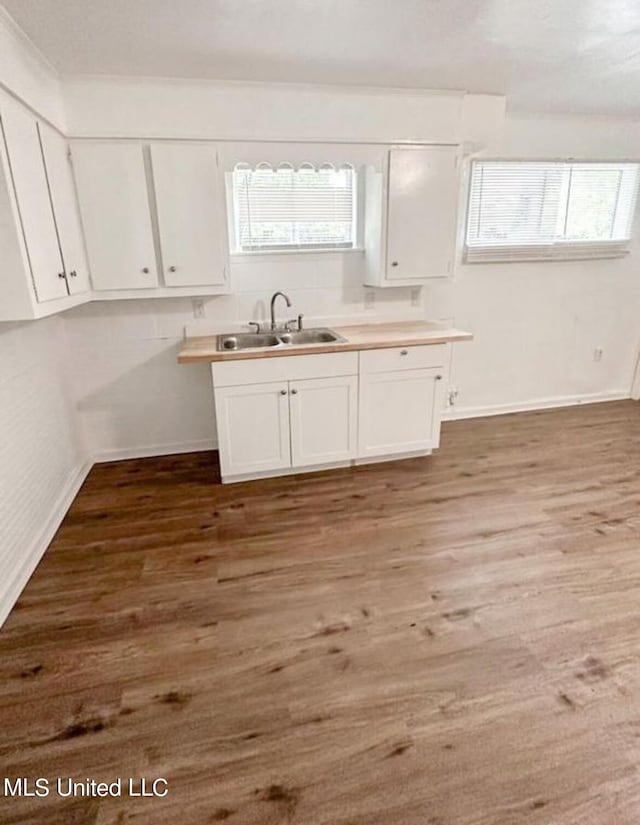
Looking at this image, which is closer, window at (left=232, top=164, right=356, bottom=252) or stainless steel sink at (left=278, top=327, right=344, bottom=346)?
window at (left=232, top=164, right=356, bottom=252)

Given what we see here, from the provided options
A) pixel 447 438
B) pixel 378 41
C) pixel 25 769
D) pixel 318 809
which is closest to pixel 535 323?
pixel 447 438

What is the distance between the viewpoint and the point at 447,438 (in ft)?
12.4

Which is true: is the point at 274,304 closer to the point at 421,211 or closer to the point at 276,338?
the point at 276,338

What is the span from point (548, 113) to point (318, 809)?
14.7 ft

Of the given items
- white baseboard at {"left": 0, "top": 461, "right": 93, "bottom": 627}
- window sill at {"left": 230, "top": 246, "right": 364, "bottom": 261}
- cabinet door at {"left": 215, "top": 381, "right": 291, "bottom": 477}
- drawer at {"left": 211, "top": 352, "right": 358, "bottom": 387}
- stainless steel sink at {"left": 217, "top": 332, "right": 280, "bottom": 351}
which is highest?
window sill at {"left": 230, "top": 246, "right": 364, "bottom": 261}

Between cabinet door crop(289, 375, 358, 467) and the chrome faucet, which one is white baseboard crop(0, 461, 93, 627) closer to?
cabinet door crop(289, 375, 358, 467)

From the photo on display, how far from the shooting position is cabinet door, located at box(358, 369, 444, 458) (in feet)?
10.3

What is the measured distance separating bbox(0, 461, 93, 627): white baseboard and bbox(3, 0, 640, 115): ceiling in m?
2.34

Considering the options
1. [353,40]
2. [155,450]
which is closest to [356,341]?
[353,40]

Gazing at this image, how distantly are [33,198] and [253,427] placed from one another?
1.62m

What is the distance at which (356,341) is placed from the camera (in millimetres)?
3061

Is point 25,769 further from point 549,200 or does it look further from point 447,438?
point 549,200

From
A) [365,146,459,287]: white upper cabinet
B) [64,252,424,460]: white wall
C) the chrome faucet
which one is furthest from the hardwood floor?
[365,146,459,287]: white upper cabinet

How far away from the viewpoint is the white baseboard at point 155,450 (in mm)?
3441
